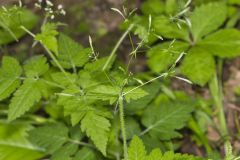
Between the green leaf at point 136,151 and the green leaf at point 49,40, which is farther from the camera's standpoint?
the green leaf at point 49,40

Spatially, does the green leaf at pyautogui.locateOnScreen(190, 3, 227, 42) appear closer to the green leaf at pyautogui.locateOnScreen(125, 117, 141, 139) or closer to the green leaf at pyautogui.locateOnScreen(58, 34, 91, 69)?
the green leaf at pyautogui.locateOnScreen(125, 117, 141, 139)

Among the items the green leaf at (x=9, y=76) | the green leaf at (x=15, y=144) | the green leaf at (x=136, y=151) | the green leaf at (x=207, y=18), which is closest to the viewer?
the green leaf at (x=136, y=151)

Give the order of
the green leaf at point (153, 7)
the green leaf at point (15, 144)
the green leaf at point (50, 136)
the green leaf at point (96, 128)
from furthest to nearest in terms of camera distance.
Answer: the green leaf at point (153, 7) → the green leaf at point (15, 144) → the green leaf at point (50, 136) → the green leaf at point (96, 128)

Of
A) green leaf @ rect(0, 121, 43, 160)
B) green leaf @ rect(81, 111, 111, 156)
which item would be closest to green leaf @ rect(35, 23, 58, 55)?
green leaf @ rect(81, 111, 111, 156)

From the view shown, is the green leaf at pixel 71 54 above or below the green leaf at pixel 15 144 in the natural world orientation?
above

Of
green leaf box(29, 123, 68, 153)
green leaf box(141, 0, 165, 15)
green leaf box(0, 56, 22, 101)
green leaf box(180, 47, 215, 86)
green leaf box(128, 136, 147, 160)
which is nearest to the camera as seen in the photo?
green leaf box(128, 136, 147, 160)

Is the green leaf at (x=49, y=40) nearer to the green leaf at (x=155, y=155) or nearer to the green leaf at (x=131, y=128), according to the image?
the green leaf at (x=155, y=155)

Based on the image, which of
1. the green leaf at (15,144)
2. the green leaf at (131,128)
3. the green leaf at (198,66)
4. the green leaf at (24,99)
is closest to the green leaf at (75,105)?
the green leaf at (24,99)
